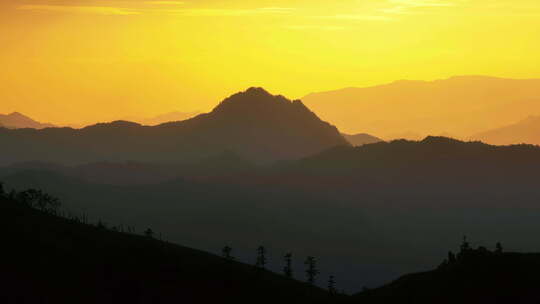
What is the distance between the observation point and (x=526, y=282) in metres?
186

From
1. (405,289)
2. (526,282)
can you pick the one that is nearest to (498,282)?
(526,282)

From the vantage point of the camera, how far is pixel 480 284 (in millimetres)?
189375

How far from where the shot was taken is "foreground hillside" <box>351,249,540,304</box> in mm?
183875

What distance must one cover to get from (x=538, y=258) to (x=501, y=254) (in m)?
7.97

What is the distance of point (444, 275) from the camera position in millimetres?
197500

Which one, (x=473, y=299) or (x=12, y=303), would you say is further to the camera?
(x=12, y=303)

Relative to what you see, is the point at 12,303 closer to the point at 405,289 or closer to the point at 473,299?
the point at 405,289

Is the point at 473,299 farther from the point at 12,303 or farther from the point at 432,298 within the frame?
the point at 12,303

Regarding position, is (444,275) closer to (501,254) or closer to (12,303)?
(501,254)

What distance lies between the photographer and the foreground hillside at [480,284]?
184 meters

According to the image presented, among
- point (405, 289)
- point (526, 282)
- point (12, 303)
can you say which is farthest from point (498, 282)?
point (12, 303)

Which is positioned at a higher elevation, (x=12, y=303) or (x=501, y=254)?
(x=501, y=254)

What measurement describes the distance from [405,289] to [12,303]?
289ft

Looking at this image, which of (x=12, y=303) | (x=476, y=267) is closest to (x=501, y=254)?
(x=476, y=267)
